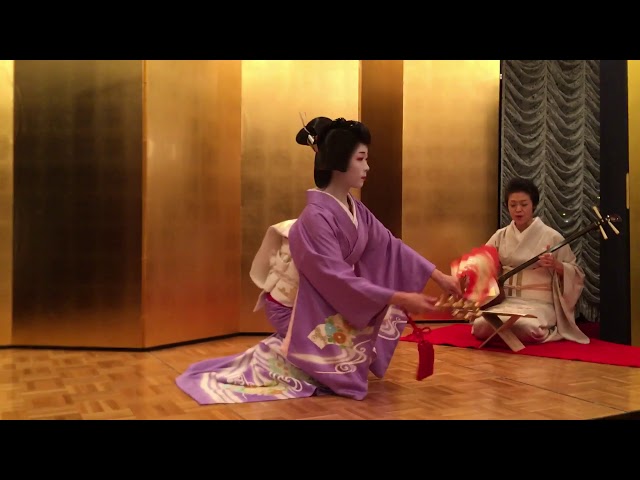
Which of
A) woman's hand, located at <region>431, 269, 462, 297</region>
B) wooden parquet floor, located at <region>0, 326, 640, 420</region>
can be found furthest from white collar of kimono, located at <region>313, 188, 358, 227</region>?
wooden parquet floor, located at <region>0, 326, 640, 420</region>

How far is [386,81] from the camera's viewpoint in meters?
5.71

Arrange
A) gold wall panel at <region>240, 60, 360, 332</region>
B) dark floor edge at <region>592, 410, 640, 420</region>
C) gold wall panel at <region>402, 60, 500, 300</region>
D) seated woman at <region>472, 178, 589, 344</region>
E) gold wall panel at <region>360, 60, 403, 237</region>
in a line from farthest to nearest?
gold wall panel at <region>402, 60, 500, 300</region> → gold wall panel at <region>360, 60, 403, 237</region> → gold wall panel at <region>240, 60, 360, 332</region> → seated woman at <region>472, 178, 589, 344</region> → dark floor edge at <region>592, 410, 640, 420</region>

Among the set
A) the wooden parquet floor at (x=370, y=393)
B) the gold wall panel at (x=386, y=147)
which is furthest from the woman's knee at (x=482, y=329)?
the gold wall panel at (x=386, y=147)

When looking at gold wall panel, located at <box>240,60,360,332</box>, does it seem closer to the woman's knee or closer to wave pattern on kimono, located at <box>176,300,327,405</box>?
the woman's knee

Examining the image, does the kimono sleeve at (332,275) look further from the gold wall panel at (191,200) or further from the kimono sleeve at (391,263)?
the gold wall panel at (191,200)

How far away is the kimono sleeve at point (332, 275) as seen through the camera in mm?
2893

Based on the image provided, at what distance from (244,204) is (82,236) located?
4.26ft

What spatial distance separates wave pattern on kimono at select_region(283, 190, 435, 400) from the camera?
2.95m

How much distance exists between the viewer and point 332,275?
2947 millimetres

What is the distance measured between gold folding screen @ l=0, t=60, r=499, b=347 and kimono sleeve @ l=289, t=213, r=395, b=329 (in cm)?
174

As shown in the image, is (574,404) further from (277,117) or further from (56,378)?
(277,117)

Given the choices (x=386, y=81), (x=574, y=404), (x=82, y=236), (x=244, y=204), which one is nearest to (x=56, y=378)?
(x=82, y=236)

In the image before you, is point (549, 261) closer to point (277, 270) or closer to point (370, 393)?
point (370, 393)

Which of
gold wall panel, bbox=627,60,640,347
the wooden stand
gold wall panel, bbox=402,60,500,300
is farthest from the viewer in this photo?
gold wall panel, bbox=402,60,500,300
